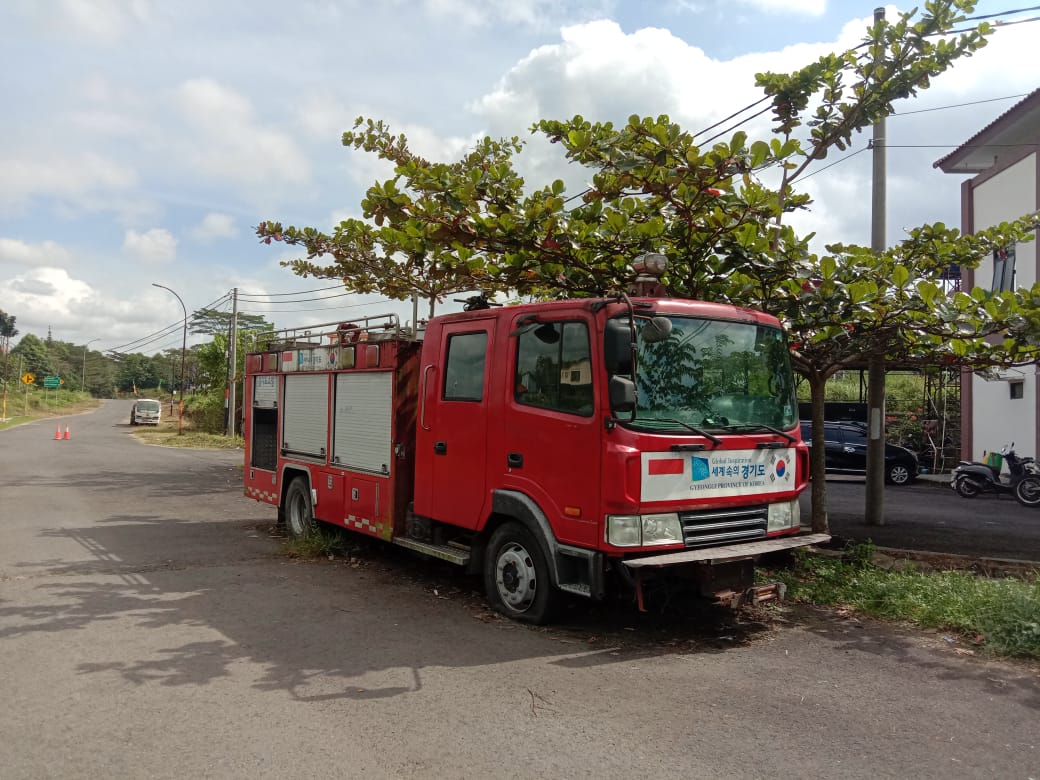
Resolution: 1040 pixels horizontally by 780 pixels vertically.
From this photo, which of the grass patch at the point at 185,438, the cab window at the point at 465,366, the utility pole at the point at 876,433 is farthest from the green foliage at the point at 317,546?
the grass patch at the point at 185,438

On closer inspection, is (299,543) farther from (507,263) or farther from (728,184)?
(728,184)

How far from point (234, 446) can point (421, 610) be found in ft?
88.9

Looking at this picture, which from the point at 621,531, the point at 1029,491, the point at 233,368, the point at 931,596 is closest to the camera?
the point at 621,531

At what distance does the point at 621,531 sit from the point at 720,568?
0.85 m

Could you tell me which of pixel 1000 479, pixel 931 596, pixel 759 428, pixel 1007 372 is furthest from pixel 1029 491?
pixel 759 428

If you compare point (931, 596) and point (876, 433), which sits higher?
point (876, 433)

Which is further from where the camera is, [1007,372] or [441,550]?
[1007,372]

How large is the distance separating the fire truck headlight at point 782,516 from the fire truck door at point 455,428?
2255 mm

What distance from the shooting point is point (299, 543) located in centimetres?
899

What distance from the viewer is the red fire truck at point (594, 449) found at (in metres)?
5.30

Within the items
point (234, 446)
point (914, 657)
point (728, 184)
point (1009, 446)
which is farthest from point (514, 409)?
point (234, 446)

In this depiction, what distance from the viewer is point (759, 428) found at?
594 cm

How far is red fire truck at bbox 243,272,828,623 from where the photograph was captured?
209 inches

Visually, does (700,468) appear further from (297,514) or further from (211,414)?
(211,414)
